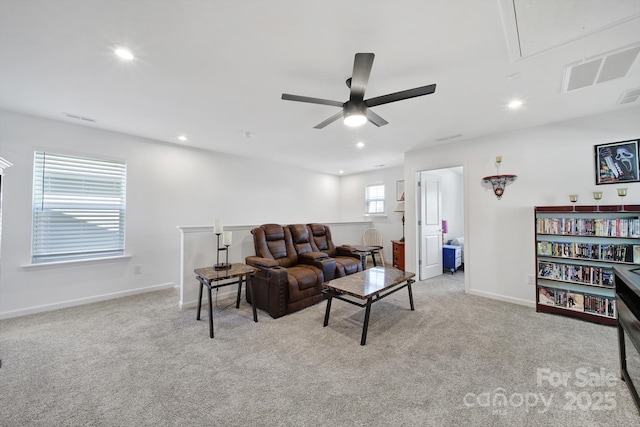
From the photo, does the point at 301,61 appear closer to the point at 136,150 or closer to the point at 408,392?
the point at 408,392

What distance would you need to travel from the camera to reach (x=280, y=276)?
9.62 ft

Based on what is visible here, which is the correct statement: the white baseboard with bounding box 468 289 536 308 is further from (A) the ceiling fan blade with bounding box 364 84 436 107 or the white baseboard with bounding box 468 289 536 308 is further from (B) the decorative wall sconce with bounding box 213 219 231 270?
(B) the decorative wall sconce with bounding box 213 219 231 270

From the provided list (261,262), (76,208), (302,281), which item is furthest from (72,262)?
(302,281)

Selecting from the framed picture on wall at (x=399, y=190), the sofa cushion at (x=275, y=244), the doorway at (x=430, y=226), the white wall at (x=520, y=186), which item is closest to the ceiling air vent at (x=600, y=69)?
the white wall at (x=520, y=186)

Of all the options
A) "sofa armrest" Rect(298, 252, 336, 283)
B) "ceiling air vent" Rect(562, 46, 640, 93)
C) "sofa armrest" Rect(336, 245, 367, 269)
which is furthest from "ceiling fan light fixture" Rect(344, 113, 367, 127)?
"sofa armrest" Rect(336, 245, 367, 269)

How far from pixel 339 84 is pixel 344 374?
8.34ft

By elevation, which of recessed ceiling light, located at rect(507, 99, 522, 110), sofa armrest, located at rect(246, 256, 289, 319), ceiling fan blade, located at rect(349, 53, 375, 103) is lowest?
sofa armrest, located at rect(246, 256, 289, 319)

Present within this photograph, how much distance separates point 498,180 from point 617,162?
1119mm

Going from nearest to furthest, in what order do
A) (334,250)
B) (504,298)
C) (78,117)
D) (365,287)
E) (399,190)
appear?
(365,287) → (78,117) → (504,298) → (334,250) → (399,190)

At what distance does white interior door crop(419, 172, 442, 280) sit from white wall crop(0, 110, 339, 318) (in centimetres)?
313

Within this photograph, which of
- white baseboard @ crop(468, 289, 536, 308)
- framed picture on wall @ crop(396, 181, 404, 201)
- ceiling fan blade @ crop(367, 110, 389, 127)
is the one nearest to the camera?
ceiling fan blade @ crop(367, 110, 389, 127)

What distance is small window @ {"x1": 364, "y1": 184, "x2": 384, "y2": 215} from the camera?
657 cm

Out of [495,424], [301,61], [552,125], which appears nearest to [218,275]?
[301,61]

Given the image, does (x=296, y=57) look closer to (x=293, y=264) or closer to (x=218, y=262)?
(x=218, y=262)
